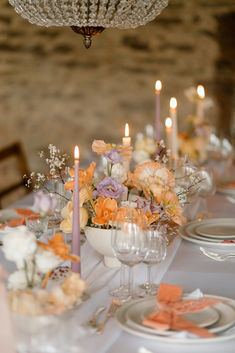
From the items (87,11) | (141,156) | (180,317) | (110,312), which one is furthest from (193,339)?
(141,156)

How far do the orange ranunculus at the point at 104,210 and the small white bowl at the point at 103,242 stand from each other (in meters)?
0.04

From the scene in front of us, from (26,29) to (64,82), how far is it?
0.52 meters

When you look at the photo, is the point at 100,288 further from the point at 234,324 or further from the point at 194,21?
the point at 194,21

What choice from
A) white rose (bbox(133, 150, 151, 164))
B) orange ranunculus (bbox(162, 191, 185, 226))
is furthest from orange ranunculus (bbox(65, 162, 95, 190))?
white rose (bbox(133, 150, 151, 164))

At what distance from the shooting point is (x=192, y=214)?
2.24 meters

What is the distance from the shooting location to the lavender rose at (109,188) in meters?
1.54

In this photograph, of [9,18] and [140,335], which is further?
[9,18]

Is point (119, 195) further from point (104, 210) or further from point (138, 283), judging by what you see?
point (138, 283)

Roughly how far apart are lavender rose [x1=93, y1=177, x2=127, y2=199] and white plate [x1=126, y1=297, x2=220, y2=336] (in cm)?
35

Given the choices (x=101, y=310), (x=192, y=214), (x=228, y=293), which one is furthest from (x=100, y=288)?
(x=192, y=214)

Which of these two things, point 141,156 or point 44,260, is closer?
point 44,260

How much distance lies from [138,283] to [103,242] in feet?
0.51

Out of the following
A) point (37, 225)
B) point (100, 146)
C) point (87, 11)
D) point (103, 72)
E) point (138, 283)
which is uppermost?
point (87, 11)

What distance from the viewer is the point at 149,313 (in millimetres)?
1227
